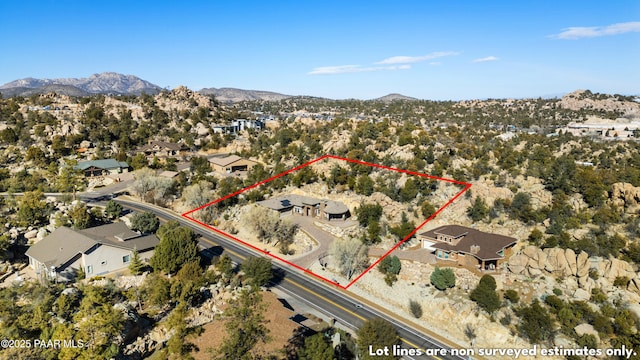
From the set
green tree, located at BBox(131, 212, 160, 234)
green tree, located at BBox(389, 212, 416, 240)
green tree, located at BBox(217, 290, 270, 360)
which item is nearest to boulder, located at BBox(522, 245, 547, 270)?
green tree, located at BBox(389, 212, 416, 240)

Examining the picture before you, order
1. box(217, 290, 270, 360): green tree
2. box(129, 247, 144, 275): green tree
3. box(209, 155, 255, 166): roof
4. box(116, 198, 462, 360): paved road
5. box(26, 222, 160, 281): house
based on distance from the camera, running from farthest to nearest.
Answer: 1. box(209, 155, 255, 166): roof
2. box(129, 247, 144, 275): green tree
3. box(26, 222, 160, 281): house
4. box(116, 198, 462, 360): paved road
5. box(217, 290, 270, 360): green tree

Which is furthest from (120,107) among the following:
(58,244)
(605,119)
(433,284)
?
(605,119)

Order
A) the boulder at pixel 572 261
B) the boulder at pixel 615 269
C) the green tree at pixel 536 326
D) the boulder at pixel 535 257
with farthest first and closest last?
the boulder at pixel 535 257, the boulder at pixel 572 261, the boulder at pixel 615 269, the green tree at pixel 536 326

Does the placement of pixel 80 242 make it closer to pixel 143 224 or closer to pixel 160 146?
pixel 143 224

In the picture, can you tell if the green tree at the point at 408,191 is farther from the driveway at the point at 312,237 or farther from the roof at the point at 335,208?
the driveway at the point at 312,237

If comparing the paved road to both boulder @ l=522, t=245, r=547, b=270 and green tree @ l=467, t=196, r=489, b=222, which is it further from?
green tree @ l=467, t=196, r=489, b=222

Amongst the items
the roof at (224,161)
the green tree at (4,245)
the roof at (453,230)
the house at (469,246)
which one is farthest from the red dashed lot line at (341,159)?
the green tree at (4,245)
